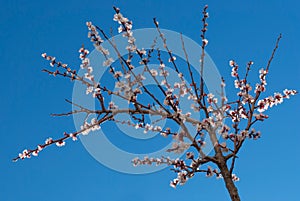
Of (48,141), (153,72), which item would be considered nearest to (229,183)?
(153,72)

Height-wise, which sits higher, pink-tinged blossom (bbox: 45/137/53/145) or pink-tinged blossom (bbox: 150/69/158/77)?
pink-tinged blossom (bbox: 150/69/158/77)

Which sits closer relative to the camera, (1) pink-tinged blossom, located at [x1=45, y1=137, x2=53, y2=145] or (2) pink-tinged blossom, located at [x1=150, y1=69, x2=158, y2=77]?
(1) pink-tinged blossom, located at [x1=45, y1=137, x2=53, y2=145]

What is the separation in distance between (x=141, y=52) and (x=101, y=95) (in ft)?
3.02

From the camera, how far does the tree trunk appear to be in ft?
13.4

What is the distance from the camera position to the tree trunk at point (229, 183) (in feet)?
13.4

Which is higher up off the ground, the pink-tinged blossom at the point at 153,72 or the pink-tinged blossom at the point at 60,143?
the pink-tinged blossom at the point at 153,72

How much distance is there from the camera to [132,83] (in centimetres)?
491

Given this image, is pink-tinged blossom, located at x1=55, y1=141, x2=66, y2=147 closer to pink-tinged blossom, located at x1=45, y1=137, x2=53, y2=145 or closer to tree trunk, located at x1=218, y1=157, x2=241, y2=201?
pink-tinged blossom, located at x1=45, y1=137, x2=53, y2=145

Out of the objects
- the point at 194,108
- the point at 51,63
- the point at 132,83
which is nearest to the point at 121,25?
the point at 132,83

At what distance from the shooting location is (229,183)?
4188mm

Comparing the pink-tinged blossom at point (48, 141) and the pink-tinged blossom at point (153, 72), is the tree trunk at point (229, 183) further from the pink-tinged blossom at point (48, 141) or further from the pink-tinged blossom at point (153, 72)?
the pink-tinged blossom at point (48, 141)

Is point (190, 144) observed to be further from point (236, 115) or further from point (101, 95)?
point (101, 95)

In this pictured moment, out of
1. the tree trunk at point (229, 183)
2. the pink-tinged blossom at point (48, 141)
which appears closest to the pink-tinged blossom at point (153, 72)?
the tree trunk at point (229, 183)

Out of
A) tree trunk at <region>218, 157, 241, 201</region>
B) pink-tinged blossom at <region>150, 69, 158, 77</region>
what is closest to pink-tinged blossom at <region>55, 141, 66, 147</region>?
pink-tinged blossom at <region>150, 69, 158, 77</region>
